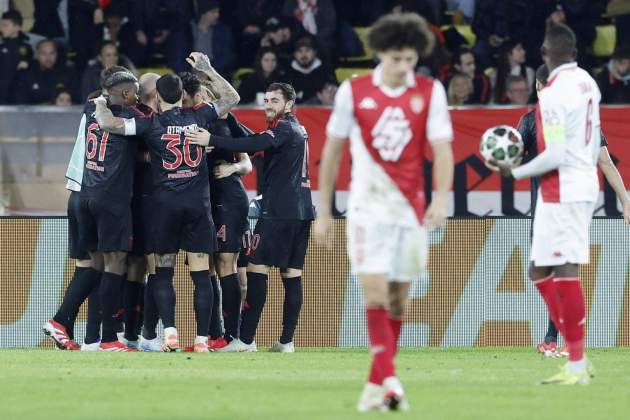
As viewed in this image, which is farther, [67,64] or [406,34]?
[67,64]

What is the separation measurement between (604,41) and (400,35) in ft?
44.0

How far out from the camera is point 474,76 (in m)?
18.9

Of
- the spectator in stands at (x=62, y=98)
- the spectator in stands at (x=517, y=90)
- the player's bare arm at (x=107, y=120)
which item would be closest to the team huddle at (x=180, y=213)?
the player's bare arm at (x=107, y=120)

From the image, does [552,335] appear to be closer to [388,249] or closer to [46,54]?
[388,249]

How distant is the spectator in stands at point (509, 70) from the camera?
18828mm

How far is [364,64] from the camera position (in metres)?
20.4

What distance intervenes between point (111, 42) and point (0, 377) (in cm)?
1082

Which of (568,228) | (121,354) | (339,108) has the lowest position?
(121,354)

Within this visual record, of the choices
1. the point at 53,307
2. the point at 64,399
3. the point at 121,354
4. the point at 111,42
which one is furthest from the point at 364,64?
the point at 64,399

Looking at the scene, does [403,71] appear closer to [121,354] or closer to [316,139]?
[121,354]

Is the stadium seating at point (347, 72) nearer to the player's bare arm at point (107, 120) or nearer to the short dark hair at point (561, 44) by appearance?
the player's bare arm at point (107, 120)

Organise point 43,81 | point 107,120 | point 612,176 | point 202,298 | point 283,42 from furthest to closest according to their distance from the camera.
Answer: point 283,42 < point 43,81 < point 202,298 < point 107,120 < point 612,176

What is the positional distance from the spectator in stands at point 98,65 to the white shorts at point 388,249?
1146 cm

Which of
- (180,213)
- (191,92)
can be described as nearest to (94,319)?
(180,213)
